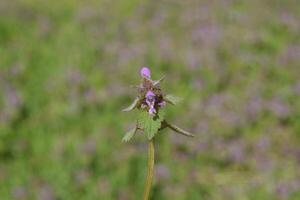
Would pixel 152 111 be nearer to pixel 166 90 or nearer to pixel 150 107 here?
pixel 150 107

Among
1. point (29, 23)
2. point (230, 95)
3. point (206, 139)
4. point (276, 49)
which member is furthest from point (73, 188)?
point (29, 23)

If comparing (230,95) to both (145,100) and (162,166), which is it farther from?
(145,100)

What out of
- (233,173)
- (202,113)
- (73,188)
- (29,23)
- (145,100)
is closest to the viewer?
(145,100)

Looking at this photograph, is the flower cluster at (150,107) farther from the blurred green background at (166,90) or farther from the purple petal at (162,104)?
the blurred green background at (166,90)

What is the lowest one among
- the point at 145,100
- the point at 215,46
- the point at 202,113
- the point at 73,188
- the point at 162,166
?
the point at 145,100

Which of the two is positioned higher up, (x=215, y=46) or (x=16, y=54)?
(x=215, y=46)

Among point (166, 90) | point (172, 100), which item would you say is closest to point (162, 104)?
point (172, 100)

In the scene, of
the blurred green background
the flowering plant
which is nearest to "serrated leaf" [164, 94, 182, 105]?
the flowering plant

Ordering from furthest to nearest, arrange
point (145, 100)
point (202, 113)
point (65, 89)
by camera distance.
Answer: point (65, 89)
point (202, 113)
point (145, 100)

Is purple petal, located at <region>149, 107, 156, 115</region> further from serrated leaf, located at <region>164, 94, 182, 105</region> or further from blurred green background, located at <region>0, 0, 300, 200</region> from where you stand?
blurred green background, located at <region>0, 0, 300, 200</region>

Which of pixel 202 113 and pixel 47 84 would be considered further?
pixel 47 84
